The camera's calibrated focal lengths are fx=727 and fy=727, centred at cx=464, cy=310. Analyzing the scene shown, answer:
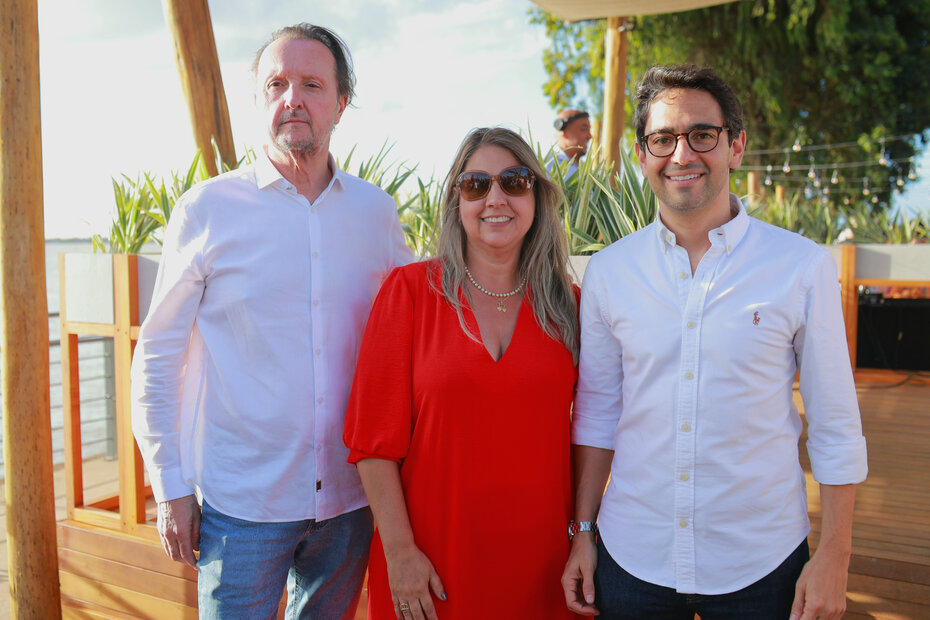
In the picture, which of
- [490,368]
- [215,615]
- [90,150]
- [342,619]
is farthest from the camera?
[90,150]

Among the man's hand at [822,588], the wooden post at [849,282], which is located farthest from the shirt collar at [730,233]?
the wooden post at [849,282]

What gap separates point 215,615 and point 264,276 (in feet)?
2.92

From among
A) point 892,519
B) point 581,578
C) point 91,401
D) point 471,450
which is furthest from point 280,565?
point 91,401

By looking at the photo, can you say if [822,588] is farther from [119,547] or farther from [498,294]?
[119,547]

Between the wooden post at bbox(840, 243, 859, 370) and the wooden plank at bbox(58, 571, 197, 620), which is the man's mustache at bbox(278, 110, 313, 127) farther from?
the wooden post at bbox(840, 243, 859, 370)

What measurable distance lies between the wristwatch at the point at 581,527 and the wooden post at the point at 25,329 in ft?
7.22

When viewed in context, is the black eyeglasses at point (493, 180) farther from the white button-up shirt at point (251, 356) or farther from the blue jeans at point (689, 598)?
the blue jeans at point (689, 598)

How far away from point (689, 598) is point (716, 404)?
43 cm

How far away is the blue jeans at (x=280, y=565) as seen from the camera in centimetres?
187

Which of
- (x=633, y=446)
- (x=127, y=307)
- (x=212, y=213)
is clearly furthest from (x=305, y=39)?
(x=127, y=307)

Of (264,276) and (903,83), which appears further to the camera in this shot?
(903,83)

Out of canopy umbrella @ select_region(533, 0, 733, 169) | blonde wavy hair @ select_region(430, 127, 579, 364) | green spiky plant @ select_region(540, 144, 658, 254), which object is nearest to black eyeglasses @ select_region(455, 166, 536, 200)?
blonde wavy hair @ select_region(430, 127, 579, 364)

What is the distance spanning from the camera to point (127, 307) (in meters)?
3.23

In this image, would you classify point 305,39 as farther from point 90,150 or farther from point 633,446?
point 90,150
